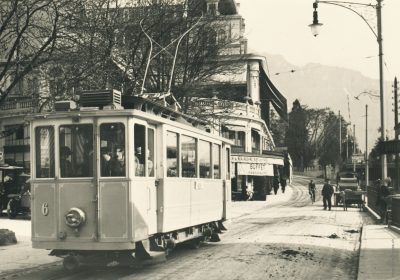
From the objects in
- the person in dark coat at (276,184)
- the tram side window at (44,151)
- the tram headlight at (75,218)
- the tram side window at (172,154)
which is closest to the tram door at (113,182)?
the tram headlight at (75,218)

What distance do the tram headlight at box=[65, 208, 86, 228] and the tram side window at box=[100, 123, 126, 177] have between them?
715mm

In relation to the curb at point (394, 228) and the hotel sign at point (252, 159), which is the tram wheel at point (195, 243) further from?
the hotel sign at point (252, 159)

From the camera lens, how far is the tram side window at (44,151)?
10.9m

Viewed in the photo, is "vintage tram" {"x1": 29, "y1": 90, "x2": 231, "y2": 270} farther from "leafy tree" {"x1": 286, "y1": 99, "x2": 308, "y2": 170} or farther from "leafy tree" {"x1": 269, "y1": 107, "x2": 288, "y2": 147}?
"leafy tree" {"x1": 286, "y1": 99, "x2": 308, "y2": 170}

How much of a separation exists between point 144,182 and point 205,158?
144 inches

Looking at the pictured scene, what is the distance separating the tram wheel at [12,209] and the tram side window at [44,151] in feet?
51.7

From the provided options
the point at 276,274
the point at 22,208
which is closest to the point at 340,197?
the point at 22,208

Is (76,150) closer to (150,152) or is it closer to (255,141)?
(150,152)

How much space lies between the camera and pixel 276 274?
1115 cm

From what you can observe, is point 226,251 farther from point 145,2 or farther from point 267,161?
point 267,161

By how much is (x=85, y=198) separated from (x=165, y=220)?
70.4 inches

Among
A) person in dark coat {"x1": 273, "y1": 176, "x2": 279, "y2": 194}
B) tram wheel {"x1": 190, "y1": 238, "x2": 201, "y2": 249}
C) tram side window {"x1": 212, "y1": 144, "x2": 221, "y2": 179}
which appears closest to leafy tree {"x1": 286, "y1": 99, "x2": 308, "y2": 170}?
person in dark coat {"x1": 273, "y1": 176, "x2": 279, "y2": 194}

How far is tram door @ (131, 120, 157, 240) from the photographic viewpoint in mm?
10609

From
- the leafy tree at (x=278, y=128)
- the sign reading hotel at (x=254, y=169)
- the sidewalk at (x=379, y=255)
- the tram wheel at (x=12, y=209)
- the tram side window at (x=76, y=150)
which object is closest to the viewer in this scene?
the tram side window at (x=76, y=150)
